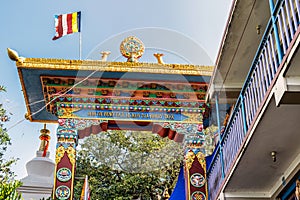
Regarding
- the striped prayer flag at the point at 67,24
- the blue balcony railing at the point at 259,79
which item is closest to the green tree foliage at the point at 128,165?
the striped prayer flag at the point at 67,24

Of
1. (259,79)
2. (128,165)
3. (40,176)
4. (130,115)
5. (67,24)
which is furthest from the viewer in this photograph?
(128,165)

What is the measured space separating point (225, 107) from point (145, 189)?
788 cm

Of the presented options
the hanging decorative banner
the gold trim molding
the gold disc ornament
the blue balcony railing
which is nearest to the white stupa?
the hanging decorative banner

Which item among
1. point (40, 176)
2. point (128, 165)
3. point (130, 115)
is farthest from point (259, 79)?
point (128, 165)

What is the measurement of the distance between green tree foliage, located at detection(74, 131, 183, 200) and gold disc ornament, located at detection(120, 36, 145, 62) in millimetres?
7572

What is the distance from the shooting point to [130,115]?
10.5 m

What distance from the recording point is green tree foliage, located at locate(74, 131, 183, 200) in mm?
18000

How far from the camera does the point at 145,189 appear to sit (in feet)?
59.5

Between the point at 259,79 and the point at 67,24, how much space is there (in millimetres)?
6146

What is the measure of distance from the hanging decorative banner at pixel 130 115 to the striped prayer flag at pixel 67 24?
193 centimetres

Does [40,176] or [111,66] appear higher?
[111,66]

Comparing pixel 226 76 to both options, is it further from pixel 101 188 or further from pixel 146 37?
pixel 101 188

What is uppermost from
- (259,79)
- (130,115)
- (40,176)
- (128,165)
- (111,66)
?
(128,165)

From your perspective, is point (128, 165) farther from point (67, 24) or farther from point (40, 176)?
point (67, 24)
